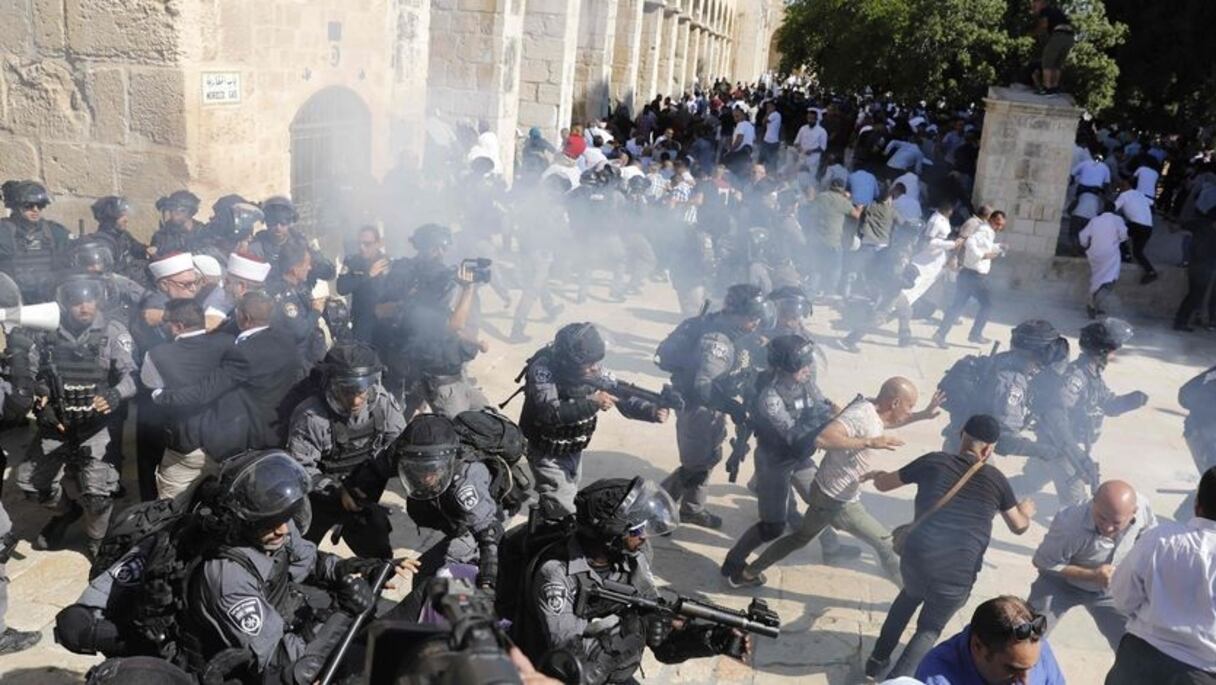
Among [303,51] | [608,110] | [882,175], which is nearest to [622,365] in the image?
[303,51]

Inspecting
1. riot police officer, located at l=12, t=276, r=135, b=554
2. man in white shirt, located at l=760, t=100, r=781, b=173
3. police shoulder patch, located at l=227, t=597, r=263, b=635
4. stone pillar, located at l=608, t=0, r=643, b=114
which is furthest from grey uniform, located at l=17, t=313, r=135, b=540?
stone pillar, located at l=608, t=0, r=643, b=114

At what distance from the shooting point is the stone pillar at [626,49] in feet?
82.1

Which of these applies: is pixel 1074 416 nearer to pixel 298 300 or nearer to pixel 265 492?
pixel 298 300

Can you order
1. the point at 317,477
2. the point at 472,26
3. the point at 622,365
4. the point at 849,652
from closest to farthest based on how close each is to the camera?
1. the point at 317,477
2. the point at 849,652
3. the point at 622,365
4. the point at 472,26

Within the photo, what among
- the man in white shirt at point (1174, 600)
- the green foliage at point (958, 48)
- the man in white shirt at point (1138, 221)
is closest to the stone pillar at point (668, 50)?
the green foliage at point (958, 48)

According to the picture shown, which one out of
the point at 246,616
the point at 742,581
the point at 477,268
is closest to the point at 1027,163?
the point at 477,268

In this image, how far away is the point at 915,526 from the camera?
4.54 meters

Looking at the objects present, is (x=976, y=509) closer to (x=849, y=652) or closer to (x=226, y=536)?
(x=849, y=652)

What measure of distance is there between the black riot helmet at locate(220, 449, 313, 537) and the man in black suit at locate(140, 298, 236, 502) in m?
1.73

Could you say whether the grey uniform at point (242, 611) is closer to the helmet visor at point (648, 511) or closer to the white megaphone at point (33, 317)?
the helmet visor at point (648, 511)

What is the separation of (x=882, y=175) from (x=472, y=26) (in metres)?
6.64

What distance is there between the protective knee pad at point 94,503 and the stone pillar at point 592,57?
1723 centimetres

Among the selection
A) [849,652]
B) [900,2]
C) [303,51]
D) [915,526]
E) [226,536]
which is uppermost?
[900,2]

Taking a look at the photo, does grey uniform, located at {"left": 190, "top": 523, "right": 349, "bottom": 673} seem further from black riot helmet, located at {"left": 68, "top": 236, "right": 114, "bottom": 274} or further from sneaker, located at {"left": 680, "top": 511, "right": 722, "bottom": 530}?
sneaker, located at {"left": 680, "top": 511, "right": 722, "bottom": 530}
